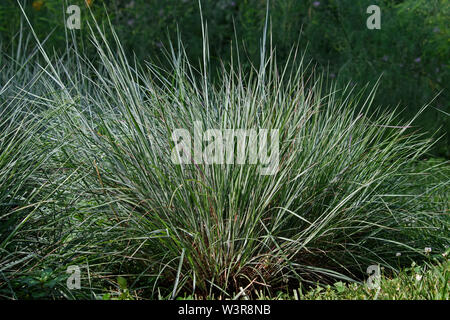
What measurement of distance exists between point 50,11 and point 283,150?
18.7ft

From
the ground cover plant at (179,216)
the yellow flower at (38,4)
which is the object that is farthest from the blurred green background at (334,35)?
the ground cover plant at (179,216)

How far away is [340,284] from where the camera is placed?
252 cm

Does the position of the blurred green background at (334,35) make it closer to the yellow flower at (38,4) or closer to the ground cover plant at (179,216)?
the yellow flower at (38,4)

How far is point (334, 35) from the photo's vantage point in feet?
23.5

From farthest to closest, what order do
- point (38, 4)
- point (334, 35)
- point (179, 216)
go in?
1. point (38, 4)
2. point (334, 35)
3. point (179, 216)

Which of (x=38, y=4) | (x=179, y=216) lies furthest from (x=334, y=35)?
(x=179, y=216)

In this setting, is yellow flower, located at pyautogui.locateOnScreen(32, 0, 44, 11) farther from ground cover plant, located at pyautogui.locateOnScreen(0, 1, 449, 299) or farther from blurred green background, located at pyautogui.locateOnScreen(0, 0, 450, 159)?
ground cover plant, located at pyautogui.locateOnScreen(0, 1, 449, 299)

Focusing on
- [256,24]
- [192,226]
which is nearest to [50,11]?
[256,24]

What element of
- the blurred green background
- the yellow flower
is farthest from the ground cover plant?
the yellow flower

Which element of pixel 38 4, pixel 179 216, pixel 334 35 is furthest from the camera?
pixel 38 4

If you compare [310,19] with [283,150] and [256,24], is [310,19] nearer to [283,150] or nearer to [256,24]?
[256,24]

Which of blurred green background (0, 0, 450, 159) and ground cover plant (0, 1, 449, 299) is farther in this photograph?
blurred green background (0, 0, 450, 159)

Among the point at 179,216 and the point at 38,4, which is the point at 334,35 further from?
the point at 179,216

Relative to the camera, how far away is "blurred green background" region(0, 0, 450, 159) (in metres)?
6.32
